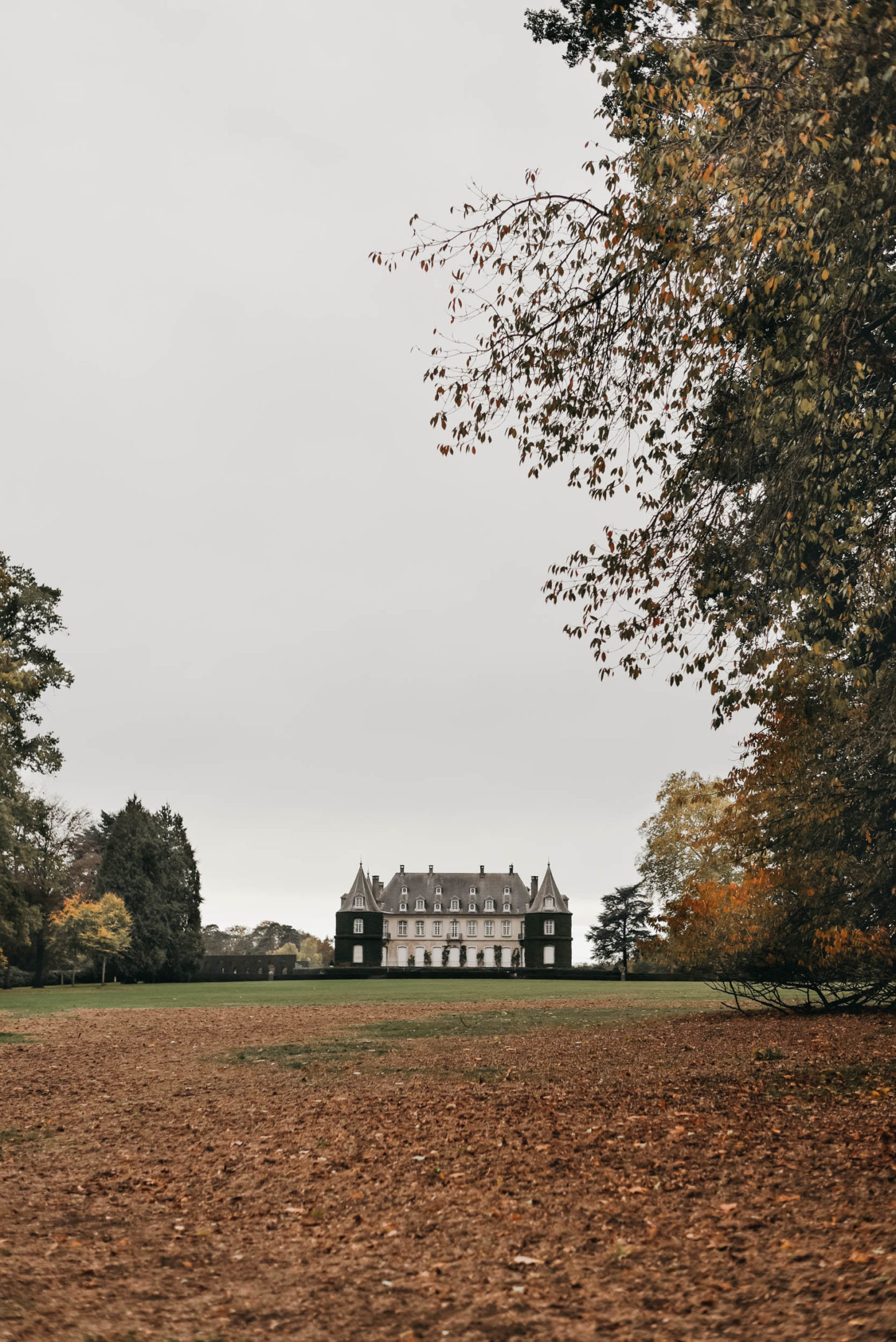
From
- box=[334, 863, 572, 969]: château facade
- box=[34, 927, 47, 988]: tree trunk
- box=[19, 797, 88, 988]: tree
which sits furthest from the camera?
box=[334, 863, 572, 969]: château facade

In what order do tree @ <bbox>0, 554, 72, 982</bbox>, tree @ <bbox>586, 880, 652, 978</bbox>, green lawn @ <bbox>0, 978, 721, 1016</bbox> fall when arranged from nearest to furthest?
1. tree @ <bbox>0, 554, 72, 982</bbox>
2. green lawn @ <bbox>0, 978, 721, 1016</bbox>
3. tree @ <bbox>586, 880, 652, 978</bbox>

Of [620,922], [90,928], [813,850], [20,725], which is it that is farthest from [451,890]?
[813,850]

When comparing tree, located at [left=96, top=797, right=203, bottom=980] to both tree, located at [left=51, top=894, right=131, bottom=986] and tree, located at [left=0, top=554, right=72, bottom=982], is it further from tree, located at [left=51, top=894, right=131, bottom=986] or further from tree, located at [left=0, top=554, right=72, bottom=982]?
tree, located at [left=0, top=554, right=72, bottom=982]

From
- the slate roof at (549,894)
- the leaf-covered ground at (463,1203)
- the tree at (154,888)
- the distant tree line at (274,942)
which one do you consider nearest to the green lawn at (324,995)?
the tree at (154,888)

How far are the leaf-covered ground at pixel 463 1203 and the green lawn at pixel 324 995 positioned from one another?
1606 cm

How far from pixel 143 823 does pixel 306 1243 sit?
200 ft

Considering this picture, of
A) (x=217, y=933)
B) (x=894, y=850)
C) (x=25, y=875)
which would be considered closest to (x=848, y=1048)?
(x=894, y=850)

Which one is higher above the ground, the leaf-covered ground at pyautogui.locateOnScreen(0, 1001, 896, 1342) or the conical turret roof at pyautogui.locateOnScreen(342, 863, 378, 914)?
the conical turret roof at pyautogui.locateOnScreen(342, 863, 378, 914)

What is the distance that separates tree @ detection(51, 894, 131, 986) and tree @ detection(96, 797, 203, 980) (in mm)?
6080

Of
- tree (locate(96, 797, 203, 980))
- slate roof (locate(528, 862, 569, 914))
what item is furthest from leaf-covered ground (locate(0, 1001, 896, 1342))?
slate roof (locate(528, 862, 569, 914))

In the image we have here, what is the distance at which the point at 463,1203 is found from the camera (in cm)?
579

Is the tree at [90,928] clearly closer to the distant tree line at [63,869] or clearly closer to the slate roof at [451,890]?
the distant tree line at [63,869]

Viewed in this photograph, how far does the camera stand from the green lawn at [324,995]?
100 feet

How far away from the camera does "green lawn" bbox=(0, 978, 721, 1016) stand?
30625mm
